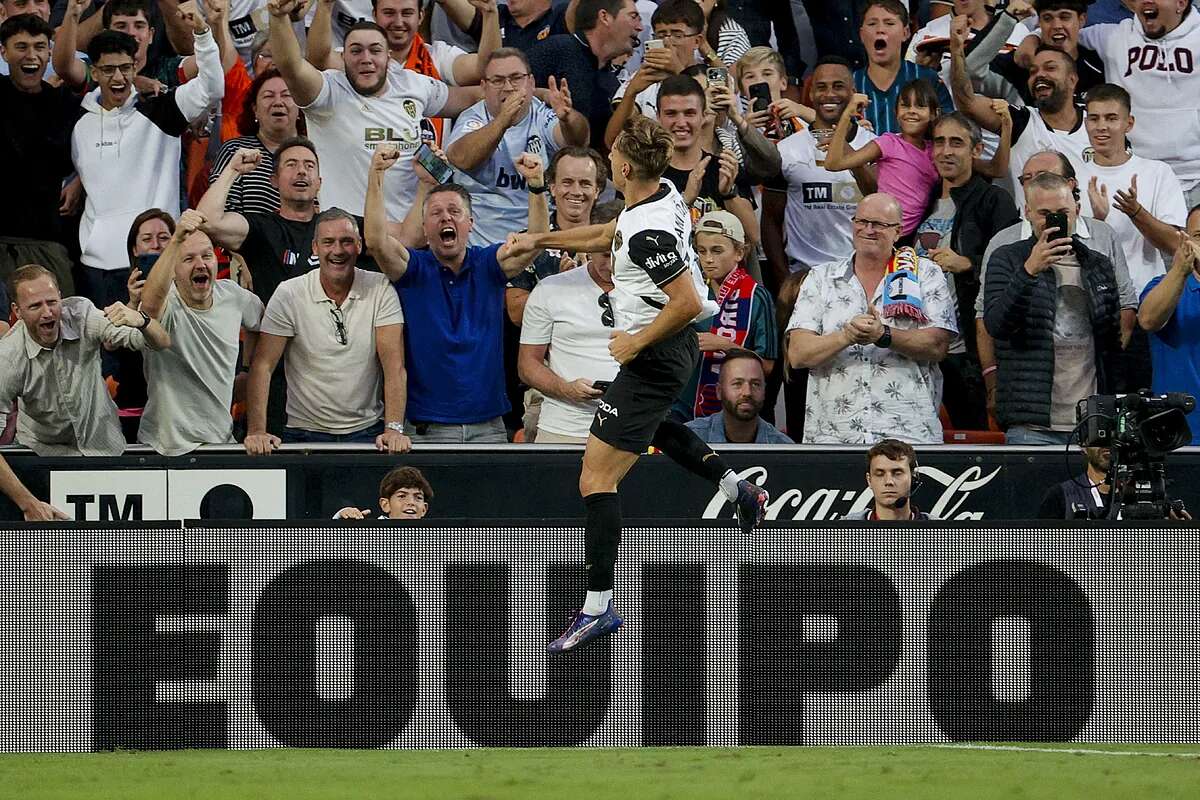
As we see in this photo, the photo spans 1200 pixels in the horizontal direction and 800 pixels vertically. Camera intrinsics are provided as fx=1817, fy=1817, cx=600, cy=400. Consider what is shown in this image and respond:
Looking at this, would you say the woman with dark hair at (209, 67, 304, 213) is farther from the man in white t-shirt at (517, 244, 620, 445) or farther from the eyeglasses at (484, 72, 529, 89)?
the man in white t-shirt at (517, 244, 620, 445)

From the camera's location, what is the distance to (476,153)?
11.7m

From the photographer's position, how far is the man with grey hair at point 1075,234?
1091cm

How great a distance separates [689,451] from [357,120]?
4.78m

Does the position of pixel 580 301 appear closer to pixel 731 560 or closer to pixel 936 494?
pixel 936 494

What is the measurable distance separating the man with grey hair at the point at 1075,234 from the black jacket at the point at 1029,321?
16 centimetres

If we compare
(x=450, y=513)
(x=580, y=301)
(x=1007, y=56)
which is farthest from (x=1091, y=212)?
(x=450, y=513)

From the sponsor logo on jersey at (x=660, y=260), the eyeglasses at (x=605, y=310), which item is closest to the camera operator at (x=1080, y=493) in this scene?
the eyeglasses at (x=605, y=310)

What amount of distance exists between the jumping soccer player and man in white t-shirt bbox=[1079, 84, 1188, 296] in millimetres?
4740

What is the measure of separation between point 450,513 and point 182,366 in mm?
1731

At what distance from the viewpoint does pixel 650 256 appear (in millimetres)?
7473

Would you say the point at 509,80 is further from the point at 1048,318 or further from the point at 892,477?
the point at 892,477

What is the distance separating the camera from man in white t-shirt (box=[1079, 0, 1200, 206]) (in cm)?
1255

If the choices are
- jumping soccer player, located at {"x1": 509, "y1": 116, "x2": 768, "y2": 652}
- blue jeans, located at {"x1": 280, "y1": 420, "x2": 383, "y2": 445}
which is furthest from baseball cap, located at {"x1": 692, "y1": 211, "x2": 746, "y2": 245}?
jumping soccer player, located at {"x1": 509, "y1": 116, "x2": 768, "y2": 652}

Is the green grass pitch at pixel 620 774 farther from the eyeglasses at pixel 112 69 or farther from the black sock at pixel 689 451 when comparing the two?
the eyeglasses at pixel 112 69
